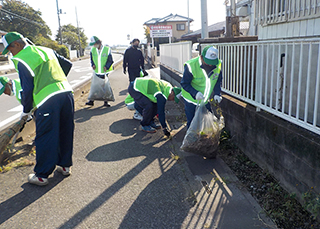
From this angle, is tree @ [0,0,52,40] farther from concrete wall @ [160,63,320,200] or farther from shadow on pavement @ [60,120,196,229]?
concrete wall @ [160,63,320,200]

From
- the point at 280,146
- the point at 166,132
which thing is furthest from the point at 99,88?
the point at 280,146

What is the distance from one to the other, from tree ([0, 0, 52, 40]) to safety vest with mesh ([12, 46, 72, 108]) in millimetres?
45875

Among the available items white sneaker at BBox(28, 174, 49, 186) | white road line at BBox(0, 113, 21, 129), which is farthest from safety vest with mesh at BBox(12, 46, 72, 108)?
white road line at BBox(0, 113, 21, 129)

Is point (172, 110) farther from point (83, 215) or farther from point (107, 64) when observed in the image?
point (83, 215)

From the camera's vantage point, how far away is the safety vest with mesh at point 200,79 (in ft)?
14.1

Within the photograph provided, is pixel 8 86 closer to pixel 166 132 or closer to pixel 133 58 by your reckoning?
pixel 166 132

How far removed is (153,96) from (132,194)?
8.01 ft

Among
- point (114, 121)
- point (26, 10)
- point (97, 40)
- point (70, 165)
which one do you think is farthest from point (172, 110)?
point (26, 10)

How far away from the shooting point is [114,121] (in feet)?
22.1

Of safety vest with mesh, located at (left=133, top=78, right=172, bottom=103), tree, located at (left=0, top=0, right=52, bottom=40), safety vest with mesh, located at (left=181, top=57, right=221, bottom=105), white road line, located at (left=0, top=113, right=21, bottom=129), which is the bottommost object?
white road line, located at (left=0, top=113, right=21, bottom=129)

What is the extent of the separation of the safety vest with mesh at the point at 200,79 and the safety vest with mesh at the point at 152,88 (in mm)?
882

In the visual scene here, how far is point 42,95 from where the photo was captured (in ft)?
11.8

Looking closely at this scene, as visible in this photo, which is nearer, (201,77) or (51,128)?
(51,128)

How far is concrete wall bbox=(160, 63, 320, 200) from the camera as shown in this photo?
2.88m
